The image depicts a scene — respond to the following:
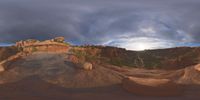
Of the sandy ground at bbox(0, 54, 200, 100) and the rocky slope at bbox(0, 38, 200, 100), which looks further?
the rocky slope at bbox(0, 38, 200, 100)

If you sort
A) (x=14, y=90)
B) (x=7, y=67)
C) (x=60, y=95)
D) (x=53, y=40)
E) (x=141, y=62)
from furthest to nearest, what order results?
(x=141, y=62) → (x=53, y=40) → (x=7, y=67) → (x=14, y=90) → (x=60, y=95)

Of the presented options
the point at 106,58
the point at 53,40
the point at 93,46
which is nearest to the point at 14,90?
the point at 53,40

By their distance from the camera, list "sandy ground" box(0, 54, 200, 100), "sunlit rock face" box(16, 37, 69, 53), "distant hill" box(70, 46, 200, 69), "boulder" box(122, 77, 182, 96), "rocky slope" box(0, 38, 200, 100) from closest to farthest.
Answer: "sandy ground" box(0, 54, 200, 100) → "rocky slope" box(0, 38, 200, 100) → "boulder" box(122, 77, 182, 96) → "sunlit rock face" box(16, 37, 69, 53) → "distant hill" box(70, 46, 200, 69)

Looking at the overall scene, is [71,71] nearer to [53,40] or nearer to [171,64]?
[53,40]

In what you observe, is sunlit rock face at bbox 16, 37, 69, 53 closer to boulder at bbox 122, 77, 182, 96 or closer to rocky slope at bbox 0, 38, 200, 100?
rocky slope at bbox 0, 38, 200, 100

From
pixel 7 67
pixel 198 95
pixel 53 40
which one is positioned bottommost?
pixel 198 95

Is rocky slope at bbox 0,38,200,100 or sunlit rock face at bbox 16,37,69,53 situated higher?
sunlit rock face at bbox 16,37,69,53

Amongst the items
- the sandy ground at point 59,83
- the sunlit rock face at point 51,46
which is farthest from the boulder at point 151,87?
the sunlit rock face at point 51,46

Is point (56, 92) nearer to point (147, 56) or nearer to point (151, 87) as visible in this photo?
point (151, 87)

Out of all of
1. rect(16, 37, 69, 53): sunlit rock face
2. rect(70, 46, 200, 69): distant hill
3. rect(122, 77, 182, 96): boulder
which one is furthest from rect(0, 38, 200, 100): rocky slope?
rect(70, 46, 200, 69): distant hill

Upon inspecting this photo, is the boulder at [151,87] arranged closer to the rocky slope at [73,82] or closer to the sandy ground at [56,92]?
the rocky slope at [73,82]
